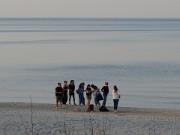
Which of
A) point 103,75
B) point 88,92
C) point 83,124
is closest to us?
point 83,124

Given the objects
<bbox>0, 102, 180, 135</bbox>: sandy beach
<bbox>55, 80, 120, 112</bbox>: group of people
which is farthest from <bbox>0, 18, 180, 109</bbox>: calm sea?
<bbox>0, 102, 180, 135</bbox>: sandy beach

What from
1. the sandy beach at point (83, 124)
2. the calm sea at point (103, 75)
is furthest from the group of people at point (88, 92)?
the calm sea at point (103, 75)

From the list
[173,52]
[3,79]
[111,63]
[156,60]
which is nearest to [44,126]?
[3,79]

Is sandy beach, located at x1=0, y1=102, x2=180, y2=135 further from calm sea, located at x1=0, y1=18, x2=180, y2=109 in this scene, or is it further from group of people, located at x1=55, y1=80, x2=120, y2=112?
calm sea, located at x1=0, y1=18, x2=180, y2=109

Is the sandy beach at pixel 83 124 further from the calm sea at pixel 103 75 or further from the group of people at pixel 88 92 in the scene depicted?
the calm sea at pixel 103 75

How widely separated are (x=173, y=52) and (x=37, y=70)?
91.5 ft

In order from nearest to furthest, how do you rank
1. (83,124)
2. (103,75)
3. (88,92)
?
(83,124), (88,92), (103,75)

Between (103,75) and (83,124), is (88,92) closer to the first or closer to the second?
(83,124)

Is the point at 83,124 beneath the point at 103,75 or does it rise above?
beneath

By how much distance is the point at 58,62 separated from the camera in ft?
167

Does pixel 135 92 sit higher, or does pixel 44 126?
pixel 135 92

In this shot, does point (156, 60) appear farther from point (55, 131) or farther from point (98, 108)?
point (55, 131)

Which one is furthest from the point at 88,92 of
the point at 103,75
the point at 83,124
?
the point at 103,75

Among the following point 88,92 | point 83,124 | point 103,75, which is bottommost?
point 83,124
